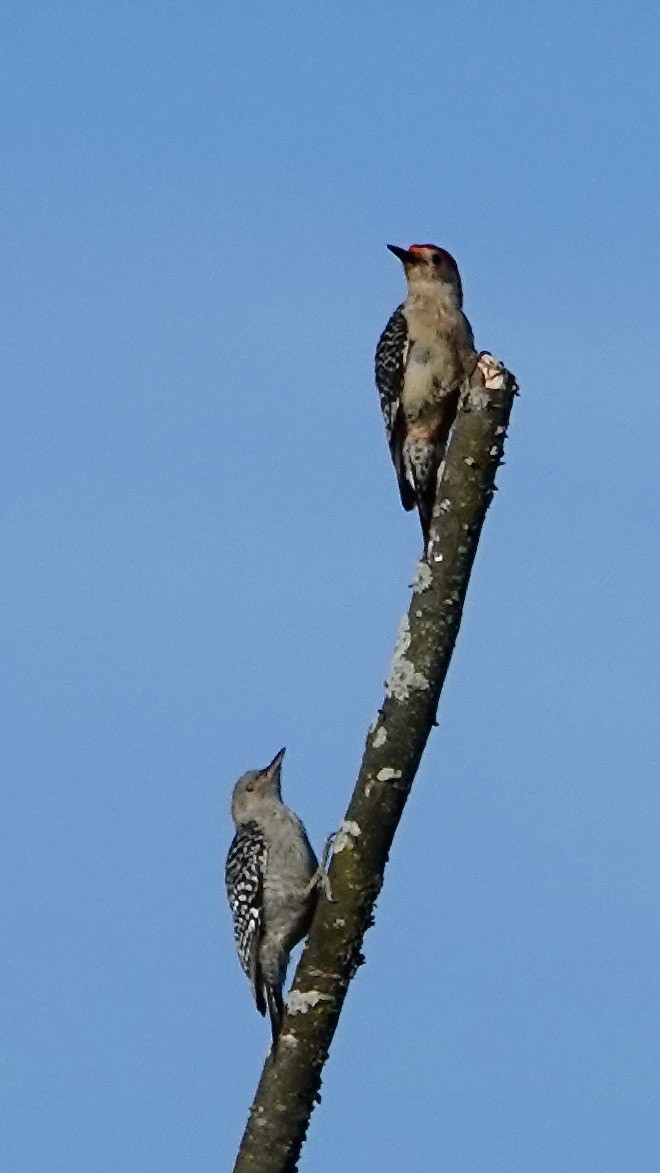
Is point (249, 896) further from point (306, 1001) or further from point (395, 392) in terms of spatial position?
point (395, 392)

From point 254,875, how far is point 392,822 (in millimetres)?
2427

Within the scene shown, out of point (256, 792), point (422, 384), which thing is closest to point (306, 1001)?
point (256, 792)

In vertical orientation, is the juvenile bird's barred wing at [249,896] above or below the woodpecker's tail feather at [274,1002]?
above

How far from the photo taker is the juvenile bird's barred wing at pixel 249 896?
30.7ft

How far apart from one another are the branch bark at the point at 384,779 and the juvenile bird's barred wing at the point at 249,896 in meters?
1.99

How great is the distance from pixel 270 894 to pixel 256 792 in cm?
107

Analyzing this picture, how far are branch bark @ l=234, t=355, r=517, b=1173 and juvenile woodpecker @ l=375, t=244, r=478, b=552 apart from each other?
9.98 ft

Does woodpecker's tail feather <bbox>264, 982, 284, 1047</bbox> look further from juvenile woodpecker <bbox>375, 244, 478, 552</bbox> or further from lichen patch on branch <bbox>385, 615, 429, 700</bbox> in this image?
juvenile woodpecker <bbox>375, 244, 478, 552</bbox>

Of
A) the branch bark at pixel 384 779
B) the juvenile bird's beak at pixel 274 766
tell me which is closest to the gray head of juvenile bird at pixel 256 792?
the juvenile bird's beak at pixel 274 766

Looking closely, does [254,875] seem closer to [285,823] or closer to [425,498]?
[285,823]

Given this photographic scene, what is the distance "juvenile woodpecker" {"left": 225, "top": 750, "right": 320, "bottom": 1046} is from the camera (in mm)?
9164

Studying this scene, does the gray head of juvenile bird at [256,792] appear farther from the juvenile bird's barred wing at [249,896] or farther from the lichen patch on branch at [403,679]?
the lichen patch on branch at [403,679]

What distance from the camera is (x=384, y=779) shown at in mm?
7137

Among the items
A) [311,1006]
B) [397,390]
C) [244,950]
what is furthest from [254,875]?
[397,390]
